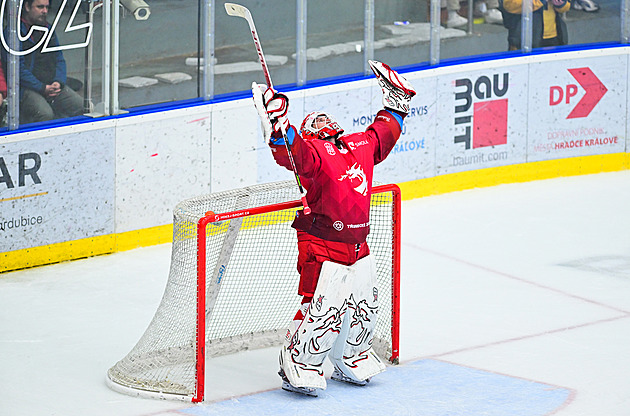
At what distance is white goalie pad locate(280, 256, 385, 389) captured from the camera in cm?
559

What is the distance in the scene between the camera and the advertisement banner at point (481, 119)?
9.58 metres

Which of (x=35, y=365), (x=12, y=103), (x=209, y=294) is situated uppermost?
(x=12, y=103)

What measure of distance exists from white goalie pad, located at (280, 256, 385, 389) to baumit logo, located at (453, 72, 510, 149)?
13.3ft

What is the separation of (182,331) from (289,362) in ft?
1.75

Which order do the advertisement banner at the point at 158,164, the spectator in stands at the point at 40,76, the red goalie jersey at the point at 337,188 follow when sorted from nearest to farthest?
the red goalie jersey at the point at 337,188
the spectator in stands at the point at 40,76
the advertisement banner at the point at 158,164

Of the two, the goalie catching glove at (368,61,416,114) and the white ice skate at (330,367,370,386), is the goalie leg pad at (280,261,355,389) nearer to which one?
the white ice skate at (330,367,370,386)

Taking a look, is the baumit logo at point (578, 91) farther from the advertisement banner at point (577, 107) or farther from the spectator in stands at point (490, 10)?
the spectator in stands at point (490, 10)

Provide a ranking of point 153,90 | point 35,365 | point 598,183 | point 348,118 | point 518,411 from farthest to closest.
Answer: point 598,183 < point 348,118 < point 153,90 < point 35,365 < point 518,411

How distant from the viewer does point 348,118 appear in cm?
907

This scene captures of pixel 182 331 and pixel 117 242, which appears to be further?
pixel 117 242

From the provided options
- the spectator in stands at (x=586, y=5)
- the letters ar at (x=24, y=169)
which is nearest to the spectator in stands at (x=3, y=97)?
the letters ar at (x=24, y=169)

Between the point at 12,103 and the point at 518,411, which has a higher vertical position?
the point at 12,103

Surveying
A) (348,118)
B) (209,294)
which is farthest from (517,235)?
(209,294)

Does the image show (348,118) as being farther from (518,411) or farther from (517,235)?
(518,411)
